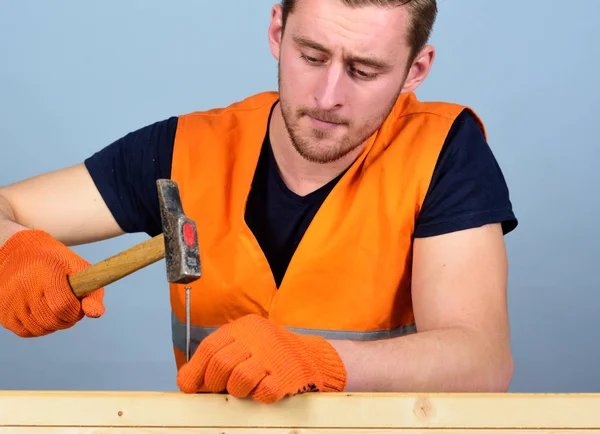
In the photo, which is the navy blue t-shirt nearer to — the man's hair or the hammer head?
the man's hair

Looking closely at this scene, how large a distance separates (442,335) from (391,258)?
29 cm

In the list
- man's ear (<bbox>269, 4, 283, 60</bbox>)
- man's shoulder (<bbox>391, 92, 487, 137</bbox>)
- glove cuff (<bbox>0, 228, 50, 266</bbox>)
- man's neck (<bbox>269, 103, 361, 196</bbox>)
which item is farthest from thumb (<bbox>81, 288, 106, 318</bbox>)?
man's shoulder (<bbox>391, 92, 487, 137</bbox>)

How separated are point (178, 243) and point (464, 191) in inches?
27.5

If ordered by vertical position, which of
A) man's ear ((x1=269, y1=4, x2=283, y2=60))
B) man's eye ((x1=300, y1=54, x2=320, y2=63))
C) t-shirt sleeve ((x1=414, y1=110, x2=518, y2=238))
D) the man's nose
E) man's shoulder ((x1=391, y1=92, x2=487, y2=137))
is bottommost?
t-shirt sleeve ((x1=414, y1=110, x2=518, y2=238))

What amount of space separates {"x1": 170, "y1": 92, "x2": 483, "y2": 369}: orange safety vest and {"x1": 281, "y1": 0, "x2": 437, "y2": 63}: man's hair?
189 mm

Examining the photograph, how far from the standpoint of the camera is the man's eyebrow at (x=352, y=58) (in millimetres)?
1809

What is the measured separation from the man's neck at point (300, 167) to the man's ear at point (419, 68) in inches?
7.1

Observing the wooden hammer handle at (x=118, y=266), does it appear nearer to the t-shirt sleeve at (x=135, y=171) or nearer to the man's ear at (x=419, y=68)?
the t-shirt sleeve at (x=135, y=171)

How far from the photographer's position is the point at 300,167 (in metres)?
2.05

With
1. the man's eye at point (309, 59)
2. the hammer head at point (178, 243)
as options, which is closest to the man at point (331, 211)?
the man's eye at point (309, 59)

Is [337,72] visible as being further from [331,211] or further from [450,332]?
[450,332]

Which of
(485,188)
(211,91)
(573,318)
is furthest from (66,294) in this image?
(573,318)

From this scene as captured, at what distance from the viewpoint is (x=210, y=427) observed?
1415mm

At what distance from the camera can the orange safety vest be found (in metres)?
1.96
